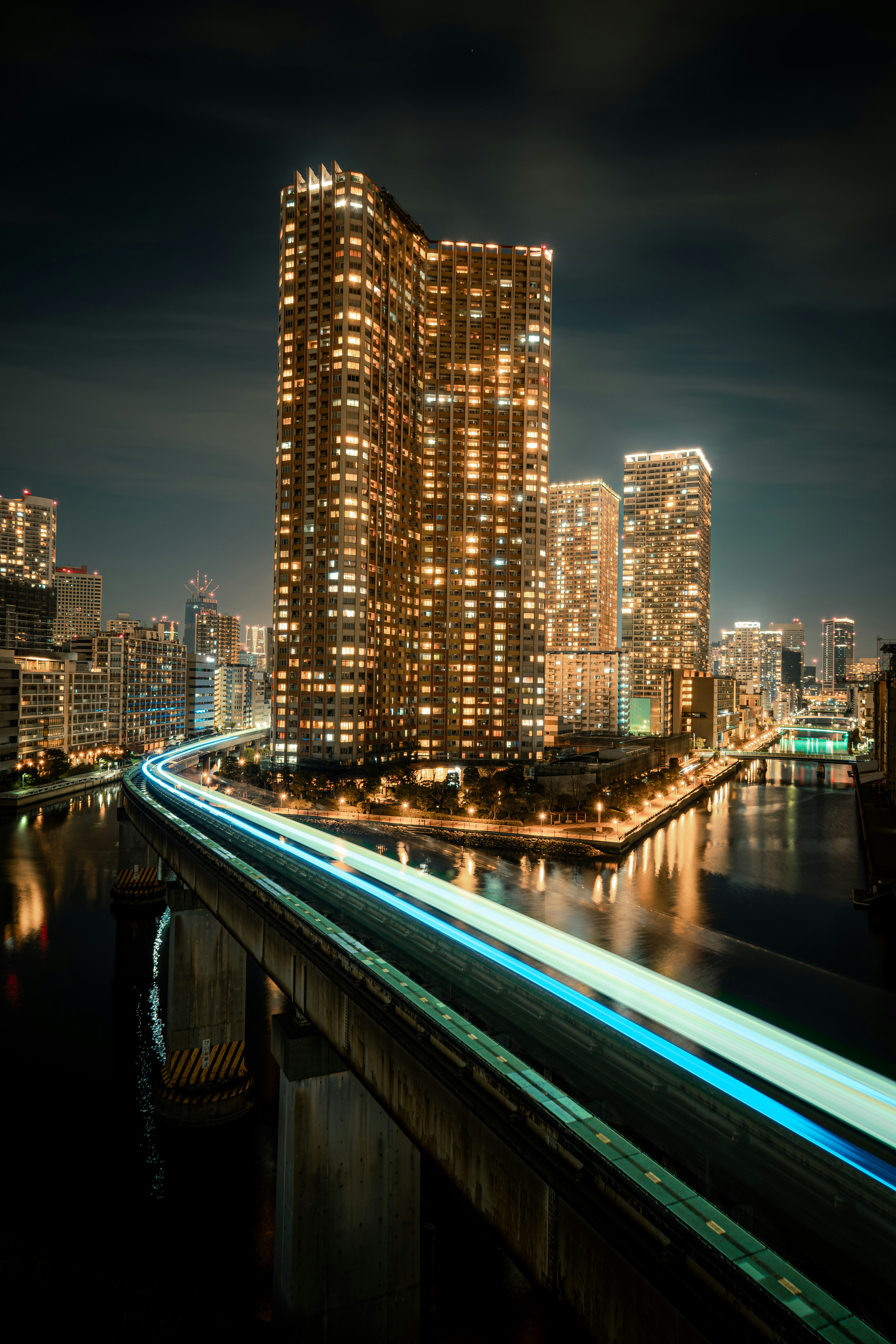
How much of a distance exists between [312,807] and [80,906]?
878 inches

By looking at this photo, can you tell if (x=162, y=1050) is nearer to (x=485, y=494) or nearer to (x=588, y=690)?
(x=485, y=494)

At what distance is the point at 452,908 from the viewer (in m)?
21.0

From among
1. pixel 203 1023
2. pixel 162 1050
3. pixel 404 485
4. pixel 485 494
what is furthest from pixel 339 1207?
pixel 485 494

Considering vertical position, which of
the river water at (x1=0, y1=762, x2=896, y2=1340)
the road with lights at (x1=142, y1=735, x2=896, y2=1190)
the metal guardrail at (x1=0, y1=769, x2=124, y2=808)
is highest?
the road with lights at (x1=142, y1=735, x2=896, y2=1190)

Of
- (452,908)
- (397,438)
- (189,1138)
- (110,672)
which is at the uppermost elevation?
(397,438)

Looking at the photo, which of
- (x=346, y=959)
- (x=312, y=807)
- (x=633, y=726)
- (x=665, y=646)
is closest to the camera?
(x=346, y=959)

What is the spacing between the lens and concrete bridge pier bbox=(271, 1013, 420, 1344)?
14055mm

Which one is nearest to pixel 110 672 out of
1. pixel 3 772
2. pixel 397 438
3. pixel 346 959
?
pixel 3 772

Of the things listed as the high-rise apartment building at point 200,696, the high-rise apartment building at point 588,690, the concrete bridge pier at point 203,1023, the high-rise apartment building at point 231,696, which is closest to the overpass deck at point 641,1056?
the concrete bridge pier at point 203,1023

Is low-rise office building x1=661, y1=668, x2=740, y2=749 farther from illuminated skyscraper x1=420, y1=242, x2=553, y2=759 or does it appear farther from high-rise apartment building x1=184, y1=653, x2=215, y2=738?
high-rise apartment building x1=184, y1=653, x2=215, y2=738

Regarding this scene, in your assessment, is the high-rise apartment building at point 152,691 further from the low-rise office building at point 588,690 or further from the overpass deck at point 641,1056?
the overpass deck at point 641,1056

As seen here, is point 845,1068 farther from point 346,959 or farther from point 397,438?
point 397,438

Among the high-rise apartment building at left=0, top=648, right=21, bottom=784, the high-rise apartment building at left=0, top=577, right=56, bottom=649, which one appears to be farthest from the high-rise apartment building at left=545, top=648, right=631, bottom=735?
the high-rise apartment building at left=0, top=577, right=56, bottom=649

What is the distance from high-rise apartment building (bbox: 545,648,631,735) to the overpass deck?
14515 cm
